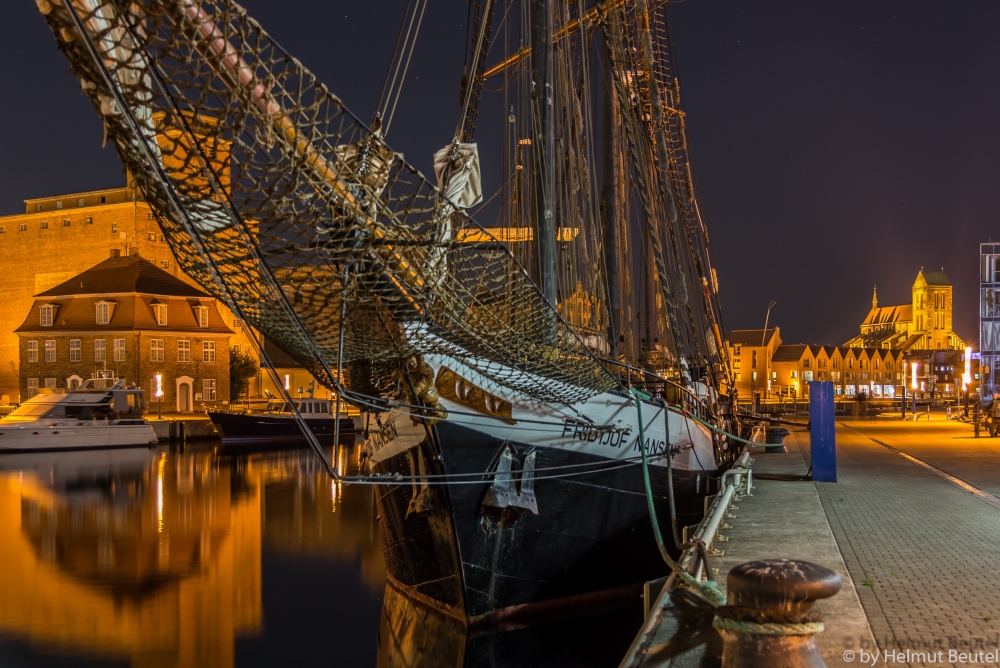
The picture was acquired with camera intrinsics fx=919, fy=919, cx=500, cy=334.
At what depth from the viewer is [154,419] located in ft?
158

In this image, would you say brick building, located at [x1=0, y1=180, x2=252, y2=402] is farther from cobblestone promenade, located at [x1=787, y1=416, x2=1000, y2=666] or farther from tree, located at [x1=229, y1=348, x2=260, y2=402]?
cobblestone promenade, located at [x1=787, y1=416, x2=1000, y2=666]

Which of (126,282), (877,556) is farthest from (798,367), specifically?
(877,556)

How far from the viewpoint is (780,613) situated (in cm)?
431

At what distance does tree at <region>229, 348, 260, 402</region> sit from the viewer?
5850 cm

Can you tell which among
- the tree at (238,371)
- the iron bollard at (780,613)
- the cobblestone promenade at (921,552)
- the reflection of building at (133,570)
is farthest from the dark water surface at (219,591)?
the tree at (238,371)

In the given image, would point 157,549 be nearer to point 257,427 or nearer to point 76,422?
point 76,422

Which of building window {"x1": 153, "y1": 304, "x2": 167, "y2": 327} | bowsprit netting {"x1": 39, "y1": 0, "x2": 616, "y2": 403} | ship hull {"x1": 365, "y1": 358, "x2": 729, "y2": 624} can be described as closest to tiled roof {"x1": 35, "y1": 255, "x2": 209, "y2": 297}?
building window {"x1": 153, "y1": 304, "x2": 167, "y2": 327}

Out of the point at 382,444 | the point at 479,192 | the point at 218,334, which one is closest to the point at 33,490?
the point at 382,444

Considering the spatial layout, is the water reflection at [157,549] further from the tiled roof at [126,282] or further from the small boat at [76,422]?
the tiled roof at [126,282]

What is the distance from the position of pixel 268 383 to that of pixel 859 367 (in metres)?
88.5

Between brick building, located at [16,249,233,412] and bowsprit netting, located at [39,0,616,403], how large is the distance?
151 feet

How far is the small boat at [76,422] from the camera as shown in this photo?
39188 mm

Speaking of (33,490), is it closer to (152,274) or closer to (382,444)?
(382,444)

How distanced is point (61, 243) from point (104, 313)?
75.5 feet
